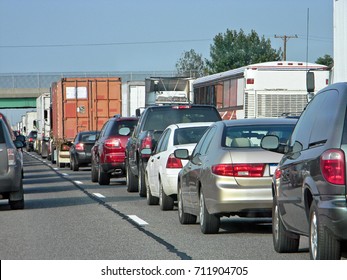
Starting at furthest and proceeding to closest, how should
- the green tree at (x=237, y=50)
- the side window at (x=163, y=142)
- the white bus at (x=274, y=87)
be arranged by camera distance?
the green tree at (x=237, y=50) → the white bus at (x=274, y=87) → the side window at (x=163, y=142)

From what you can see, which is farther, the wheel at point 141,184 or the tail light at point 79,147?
the tail light at point 79,147

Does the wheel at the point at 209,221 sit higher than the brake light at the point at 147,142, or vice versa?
the brake light at the point at 147,142

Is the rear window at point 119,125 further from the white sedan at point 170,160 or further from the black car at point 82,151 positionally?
the black car at point 82,151

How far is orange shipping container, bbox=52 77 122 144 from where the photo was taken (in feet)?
149

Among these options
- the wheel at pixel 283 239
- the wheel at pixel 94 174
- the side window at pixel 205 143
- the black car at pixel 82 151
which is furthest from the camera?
the black car at pixel 82 151

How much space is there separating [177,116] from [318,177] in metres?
13.6

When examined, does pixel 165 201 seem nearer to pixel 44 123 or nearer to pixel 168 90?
pixel 168 90

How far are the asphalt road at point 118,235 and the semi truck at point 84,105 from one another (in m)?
22.9

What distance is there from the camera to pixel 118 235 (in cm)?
1455

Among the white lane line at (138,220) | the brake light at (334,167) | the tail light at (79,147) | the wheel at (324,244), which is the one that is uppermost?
the brake light at (334,167)

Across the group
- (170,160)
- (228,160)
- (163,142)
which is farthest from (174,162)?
(228,160)

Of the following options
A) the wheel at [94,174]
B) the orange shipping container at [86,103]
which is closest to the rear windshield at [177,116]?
the wheel at [94,174]

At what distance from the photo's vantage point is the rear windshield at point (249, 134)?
14406 millimetres
